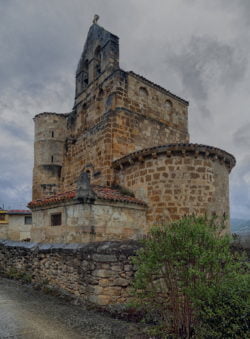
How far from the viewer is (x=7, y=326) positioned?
5410 millimetres

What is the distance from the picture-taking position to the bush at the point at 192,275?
420 cm

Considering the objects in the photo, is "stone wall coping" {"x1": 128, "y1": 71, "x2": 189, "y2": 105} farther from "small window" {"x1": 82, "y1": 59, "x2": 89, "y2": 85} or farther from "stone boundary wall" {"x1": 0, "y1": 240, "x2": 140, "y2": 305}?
"stone boundary wall" {"x1": 0, "y1": 240, "x2": 140, "y2": 305}

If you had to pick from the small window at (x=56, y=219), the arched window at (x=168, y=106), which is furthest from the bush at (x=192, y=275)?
the arched window at (x=168, y=106)

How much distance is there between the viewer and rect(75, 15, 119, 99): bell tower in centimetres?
1520

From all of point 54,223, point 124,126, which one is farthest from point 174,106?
point 54,223

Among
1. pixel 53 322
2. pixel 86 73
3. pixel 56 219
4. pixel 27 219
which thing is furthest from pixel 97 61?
pixel 27 219

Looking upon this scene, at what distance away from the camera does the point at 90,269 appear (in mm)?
6992

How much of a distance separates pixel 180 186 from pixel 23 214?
19.7 metres

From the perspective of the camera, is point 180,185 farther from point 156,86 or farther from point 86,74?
point 86,74

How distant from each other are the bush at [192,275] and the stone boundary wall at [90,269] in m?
1.30

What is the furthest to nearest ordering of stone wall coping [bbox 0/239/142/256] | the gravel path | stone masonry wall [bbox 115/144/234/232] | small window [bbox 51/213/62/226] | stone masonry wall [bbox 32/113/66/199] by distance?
stone masonry wall [bbox 32/113/66/199]
stone masonry wall [bbox 115/144/234/232]
small window [bbox 51/213/62/226]
stone wall coping [bbox 0/239/142/256]
the gravel path

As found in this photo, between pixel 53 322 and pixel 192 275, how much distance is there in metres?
3.14

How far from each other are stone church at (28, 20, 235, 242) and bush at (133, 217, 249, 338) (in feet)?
8.91

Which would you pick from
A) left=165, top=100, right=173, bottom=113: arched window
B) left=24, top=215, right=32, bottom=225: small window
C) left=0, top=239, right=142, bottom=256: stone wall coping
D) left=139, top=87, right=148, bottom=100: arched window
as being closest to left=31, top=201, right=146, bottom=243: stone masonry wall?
left=0, top=239, right=142, bottom=256: stone wall coping
